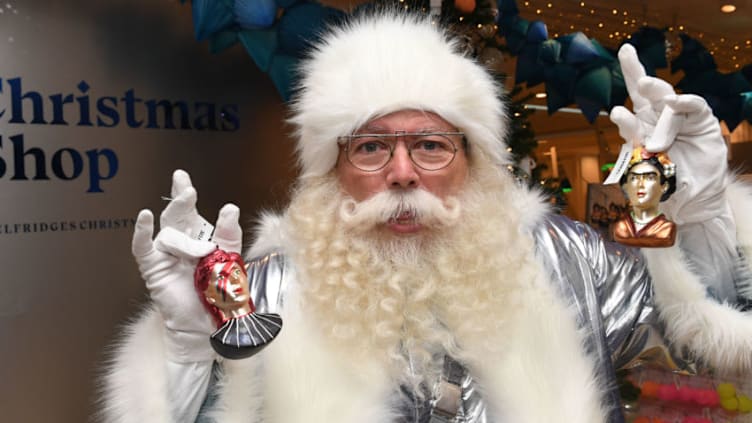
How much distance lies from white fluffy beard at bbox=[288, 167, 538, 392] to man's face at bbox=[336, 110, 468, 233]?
1.2 inches

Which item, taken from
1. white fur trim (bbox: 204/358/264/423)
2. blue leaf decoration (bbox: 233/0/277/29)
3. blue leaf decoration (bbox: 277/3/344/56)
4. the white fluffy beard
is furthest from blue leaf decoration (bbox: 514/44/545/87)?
white fur trim (bbox: 204/358/264/423)

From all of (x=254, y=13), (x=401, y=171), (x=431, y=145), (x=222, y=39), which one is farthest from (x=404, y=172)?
(x=222, y=39)

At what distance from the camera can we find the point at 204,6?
2645 millimetres

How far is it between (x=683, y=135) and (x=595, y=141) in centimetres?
392

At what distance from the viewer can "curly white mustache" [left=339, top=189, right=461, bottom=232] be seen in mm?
1431

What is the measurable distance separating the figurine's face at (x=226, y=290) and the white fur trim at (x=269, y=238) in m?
0.41

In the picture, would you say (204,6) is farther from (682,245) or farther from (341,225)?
(682,245)

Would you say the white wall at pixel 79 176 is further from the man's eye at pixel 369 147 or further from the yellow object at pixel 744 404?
the yellow object at pixel 744 404

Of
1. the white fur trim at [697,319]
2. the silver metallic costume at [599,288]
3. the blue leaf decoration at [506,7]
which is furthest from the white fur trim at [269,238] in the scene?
the blue leaf decoration at [506,7]

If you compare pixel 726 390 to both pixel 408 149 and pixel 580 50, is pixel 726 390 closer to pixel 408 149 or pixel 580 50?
pixel 408 149

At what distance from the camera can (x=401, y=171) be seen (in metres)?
1.42

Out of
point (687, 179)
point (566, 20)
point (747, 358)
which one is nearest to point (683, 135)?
point (687, 179)

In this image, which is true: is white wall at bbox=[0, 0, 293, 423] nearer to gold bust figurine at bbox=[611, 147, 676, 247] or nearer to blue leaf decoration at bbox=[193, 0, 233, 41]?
blue leaf decoration at bbox=[193, 0, 233, 41]

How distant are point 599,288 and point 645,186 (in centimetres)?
32
